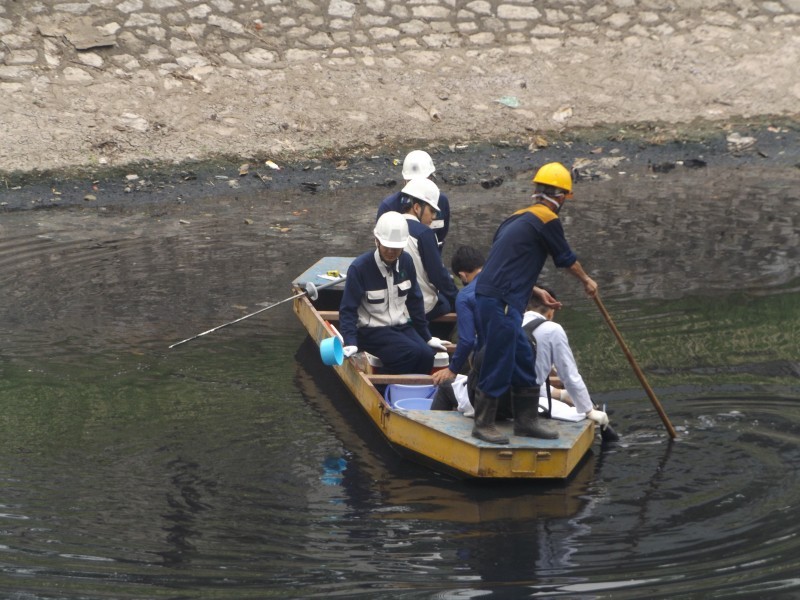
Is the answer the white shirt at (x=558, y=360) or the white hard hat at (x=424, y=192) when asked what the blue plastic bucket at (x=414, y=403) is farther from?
the white hard hat at (x=424, y=192)

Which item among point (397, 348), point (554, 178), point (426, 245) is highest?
point (554, 178)

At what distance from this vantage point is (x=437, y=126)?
17531 millimetres

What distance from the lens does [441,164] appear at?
16984 mm

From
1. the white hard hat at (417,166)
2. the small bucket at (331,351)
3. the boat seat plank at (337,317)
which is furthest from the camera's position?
the white hard hat at (417,166)

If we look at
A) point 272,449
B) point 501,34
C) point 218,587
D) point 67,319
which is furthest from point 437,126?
point 218,587

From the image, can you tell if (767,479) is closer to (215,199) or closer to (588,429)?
(588,429)

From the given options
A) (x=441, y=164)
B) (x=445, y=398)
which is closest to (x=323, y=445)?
(x=445, y=398)

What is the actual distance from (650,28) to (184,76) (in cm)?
722

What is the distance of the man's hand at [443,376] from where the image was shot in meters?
8.40

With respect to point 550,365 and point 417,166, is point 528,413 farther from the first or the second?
point 417,166

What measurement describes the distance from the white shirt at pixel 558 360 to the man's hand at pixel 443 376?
0.65 meters

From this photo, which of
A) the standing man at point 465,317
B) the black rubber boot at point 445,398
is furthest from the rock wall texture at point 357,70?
the black rubber boot at point 445,398

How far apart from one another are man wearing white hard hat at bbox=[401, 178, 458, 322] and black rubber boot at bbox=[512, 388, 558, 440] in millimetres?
2057

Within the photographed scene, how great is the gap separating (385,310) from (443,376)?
99 cm
